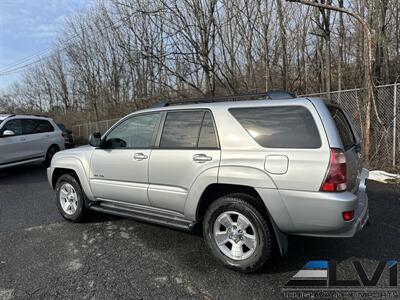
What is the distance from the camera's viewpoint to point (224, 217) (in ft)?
12.2

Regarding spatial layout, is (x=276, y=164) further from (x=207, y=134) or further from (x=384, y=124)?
(x=384, y=124)

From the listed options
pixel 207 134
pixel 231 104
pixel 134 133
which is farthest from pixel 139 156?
pixel 231 104

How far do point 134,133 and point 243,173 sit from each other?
6.16 feet

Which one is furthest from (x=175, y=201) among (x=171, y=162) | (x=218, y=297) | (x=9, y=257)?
(x=9, y=257)

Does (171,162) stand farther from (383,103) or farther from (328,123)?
(383,103)

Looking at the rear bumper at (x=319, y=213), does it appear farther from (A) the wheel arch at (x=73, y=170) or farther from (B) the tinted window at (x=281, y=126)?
(A) the wheel arch at (x=73, y=170)

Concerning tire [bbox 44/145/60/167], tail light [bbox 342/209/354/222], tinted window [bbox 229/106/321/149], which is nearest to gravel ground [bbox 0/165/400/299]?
tail light [bbox 342/209/354/222]

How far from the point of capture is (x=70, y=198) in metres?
5.46

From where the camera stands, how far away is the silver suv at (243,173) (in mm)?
3236

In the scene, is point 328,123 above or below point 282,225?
above

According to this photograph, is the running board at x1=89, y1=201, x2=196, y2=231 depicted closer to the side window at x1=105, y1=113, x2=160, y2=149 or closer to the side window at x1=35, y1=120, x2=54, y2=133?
the side window at x1=105, y1=113, x2=160, y2=149

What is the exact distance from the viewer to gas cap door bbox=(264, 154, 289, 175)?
334cm

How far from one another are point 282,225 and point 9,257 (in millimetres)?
3307

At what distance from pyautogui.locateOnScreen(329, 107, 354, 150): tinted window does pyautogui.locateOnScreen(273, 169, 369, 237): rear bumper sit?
61 centimetres
